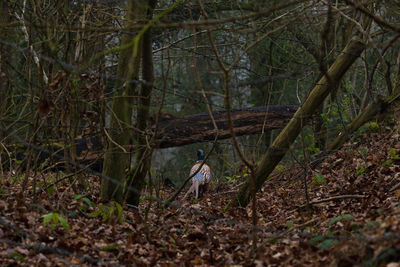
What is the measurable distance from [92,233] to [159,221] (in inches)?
40.0

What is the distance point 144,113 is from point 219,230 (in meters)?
1.77

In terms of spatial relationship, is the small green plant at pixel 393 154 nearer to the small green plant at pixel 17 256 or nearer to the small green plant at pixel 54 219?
the small green plant at pixel 54 219

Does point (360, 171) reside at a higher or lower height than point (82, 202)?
higher

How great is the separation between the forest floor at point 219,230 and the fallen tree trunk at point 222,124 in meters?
1.46

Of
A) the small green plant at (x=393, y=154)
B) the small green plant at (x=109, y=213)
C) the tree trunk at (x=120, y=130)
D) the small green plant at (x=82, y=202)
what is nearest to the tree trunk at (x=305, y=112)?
the small green plant at (x=393, y=154)

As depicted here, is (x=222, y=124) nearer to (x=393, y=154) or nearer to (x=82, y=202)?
(x=393, y=154)

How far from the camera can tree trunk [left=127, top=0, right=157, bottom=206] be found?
5.47 metres

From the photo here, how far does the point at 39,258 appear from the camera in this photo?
414 cm

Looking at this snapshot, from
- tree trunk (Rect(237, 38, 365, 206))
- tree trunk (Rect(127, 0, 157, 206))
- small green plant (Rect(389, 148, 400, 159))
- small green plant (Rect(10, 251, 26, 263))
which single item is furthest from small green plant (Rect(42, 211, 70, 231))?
small green plant (Rect(389, 148, 400, 159))

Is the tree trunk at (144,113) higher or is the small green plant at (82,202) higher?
the tree trunk at (144,113)

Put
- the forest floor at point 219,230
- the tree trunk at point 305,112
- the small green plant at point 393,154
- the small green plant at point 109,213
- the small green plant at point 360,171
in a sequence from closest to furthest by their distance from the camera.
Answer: the forest floor at point 219,230
the small green plant at point 109,213
the tree trunk at point 305,112
the small green plant at point 393,154
the small green plant at point 360,171

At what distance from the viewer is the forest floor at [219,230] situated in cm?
401

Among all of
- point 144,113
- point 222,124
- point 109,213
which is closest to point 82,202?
point 109,213

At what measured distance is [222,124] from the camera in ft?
28.4
